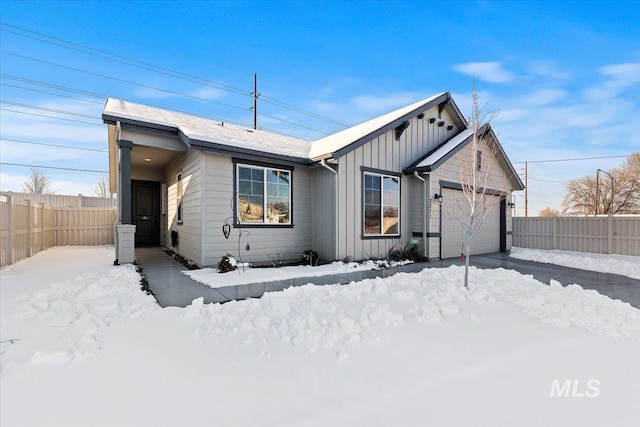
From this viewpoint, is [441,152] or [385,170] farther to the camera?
[441,152]

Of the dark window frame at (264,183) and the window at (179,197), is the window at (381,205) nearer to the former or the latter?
the dark window frame at (264,183)

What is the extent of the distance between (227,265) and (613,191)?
33.5m

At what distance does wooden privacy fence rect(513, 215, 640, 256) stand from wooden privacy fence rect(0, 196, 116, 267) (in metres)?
18.2

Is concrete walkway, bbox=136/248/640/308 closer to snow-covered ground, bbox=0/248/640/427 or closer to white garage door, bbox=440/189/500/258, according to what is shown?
snow-covered ground, bbox=0/248/640/427

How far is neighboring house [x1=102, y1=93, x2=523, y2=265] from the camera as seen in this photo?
23.4 ft

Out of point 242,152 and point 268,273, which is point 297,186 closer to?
point 242,152

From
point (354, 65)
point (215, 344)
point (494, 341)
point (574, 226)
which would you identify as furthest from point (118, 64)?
point (574, 226)

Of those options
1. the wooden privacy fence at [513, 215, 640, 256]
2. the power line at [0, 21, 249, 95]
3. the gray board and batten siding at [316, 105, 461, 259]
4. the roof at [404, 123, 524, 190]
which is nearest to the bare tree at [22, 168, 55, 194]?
the power line at [0, 21, 249, 95]

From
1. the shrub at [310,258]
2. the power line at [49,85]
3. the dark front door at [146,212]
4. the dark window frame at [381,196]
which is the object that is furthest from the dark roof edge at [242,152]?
the power line at [49,85]

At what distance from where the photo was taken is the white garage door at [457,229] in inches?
376

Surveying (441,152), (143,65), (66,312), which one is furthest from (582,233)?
(143,65)

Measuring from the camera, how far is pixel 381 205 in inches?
348

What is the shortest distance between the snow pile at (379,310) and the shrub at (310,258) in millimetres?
2654

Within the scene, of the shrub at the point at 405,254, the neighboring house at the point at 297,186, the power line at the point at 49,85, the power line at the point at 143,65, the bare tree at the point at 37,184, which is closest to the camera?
the neighboring house at the point at 297,186
